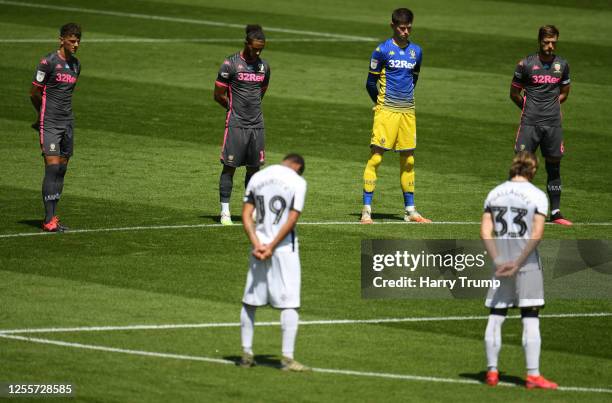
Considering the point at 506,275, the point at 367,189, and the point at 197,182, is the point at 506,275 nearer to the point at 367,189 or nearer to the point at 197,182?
the point at 367,189

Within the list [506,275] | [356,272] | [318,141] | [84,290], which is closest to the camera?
[506,275]

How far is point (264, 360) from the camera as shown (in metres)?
12.1

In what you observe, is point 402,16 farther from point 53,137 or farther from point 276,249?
point 276,249

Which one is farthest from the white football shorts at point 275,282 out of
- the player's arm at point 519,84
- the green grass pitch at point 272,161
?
the player's arm at point 519,84

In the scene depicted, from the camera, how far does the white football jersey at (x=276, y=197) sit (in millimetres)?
11586

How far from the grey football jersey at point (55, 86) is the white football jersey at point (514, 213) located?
24.7 ft

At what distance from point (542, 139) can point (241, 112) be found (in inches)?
167

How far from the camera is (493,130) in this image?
24703 millimetres

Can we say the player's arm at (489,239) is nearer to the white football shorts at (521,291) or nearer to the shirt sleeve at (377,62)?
the white football shorts at (521,291)

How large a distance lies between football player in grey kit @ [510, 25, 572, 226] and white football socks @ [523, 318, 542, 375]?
6.64 metres

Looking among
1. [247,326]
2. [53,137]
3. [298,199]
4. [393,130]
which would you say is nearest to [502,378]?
[247,326]

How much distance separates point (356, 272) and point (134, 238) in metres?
3.21

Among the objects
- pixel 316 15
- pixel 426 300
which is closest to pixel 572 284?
pixel 426 300

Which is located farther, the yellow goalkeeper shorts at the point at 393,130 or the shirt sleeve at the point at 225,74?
the yellow goalkeeper shorts at the point at 393,130
